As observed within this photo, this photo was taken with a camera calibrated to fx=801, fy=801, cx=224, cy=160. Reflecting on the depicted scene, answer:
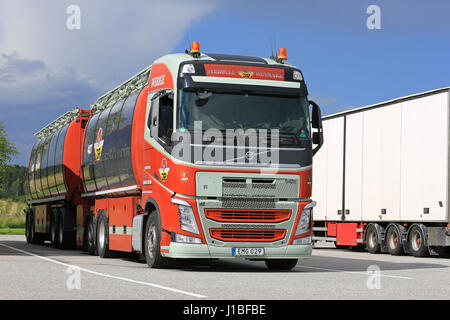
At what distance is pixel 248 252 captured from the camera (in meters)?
14.1

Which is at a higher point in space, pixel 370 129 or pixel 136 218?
pixel 370 129

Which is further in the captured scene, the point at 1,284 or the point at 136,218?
the point at 136,218

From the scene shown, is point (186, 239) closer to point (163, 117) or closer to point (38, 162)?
point (163, 117)

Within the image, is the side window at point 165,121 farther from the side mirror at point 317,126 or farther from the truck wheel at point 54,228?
the truck wheel at point 54,228

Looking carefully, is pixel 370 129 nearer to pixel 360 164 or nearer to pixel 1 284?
pixel 360 164

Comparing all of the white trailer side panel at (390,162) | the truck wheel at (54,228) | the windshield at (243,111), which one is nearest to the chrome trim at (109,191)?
the windshield at (243,111)

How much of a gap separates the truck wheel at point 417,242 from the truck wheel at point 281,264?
8.94 m

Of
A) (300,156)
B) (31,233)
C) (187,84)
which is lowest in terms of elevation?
(31,233)

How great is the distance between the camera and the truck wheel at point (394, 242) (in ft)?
81.8

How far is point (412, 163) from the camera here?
78.6 feet
